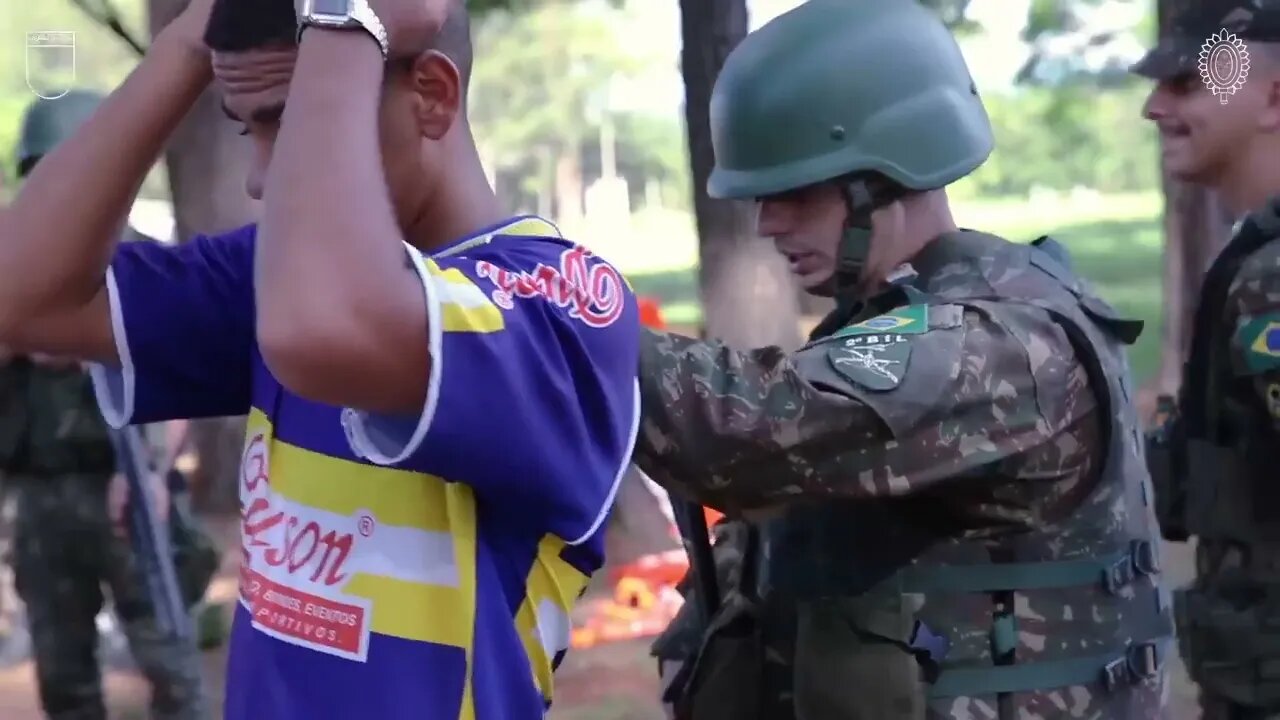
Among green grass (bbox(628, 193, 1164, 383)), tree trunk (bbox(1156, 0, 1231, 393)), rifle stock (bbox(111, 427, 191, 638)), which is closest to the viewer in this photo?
rifle stock (bbox(111, 427, 191, 638))

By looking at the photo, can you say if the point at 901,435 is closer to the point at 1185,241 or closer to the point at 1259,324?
the point at 1259,324

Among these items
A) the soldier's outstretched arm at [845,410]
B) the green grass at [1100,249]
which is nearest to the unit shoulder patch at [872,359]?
the soldier's outstretched arm at [845,410]

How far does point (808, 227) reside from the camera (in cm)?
259

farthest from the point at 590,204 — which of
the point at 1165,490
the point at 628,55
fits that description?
the point at 1165,490

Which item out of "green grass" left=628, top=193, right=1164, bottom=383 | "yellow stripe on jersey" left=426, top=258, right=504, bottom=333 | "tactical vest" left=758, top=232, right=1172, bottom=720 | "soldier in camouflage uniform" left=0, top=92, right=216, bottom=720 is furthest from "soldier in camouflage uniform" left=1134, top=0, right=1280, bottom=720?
"green grass" left=628, top=193, right=1164, bottom=383

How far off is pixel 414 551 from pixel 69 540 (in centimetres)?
355

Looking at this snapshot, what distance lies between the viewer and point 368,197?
149cm

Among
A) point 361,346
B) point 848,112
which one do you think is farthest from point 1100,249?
point 361,346

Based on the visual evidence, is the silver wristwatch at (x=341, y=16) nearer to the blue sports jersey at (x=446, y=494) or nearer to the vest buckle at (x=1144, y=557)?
the blue sports jersey at (x=446, y=494)

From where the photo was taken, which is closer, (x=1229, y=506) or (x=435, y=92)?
(x=435, y=92)

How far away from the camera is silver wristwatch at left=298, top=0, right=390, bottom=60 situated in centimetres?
157

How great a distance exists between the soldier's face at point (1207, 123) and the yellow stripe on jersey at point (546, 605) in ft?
7.52

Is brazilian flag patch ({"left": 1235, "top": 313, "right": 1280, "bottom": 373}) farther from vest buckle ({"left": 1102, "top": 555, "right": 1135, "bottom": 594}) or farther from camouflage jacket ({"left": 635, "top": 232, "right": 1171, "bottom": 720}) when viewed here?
vest buckle ({"left": 1102, "top": 555, "right": 1135, "bottom": 594})

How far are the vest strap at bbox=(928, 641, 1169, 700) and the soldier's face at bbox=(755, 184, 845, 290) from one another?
0.71 metres
